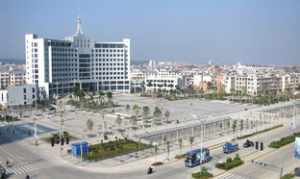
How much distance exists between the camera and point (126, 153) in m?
21.1

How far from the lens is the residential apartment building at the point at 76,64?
51.6 m

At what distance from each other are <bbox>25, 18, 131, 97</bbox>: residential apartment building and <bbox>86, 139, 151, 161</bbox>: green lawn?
30.2 metres

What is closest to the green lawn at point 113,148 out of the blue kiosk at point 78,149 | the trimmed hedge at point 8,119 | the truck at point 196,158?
the blue kiosk at point 78,149

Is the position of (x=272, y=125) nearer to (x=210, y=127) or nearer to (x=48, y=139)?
(x=210, y=127)

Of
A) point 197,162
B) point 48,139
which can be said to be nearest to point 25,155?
point 48,139

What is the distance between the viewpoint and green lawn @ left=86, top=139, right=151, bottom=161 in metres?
20.4

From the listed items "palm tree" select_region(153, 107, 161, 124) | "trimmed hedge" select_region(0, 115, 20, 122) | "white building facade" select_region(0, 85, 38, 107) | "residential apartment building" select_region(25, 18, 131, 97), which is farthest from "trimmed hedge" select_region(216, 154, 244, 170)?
"residential apartment building" select_region(25, 18, 131, 97)

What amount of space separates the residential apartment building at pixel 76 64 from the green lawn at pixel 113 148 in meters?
30.2

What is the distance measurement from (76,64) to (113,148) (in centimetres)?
3695

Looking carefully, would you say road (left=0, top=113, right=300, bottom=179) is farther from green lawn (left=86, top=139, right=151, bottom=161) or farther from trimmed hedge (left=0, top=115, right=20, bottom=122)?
trimmed hedge (left=0, top=115, right=20, bottom=122)

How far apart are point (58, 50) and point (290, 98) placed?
37.0 m

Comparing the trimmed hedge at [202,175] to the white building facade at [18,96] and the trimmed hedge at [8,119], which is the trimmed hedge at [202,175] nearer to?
the trimmed hedge at [8,119]

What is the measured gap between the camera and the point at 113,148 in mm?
21922

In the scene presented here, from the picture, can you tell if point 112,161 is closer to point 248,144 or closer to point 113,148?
point 113,148
